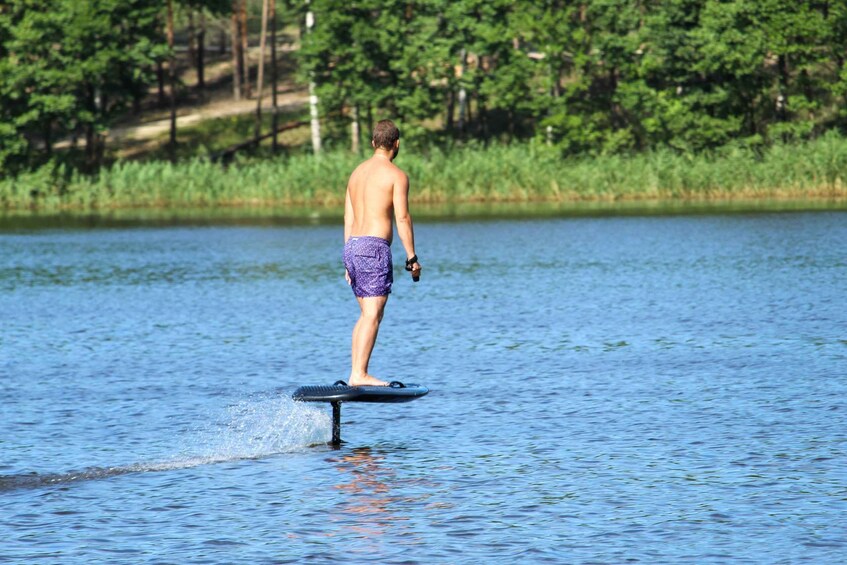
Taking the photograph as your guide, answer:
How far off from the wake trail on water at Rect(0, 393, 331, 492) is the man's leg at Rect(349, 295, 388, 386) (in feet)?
2.73

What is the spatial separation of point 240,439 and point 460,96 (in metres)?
58.3

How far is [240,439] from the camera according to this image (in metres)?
12.2

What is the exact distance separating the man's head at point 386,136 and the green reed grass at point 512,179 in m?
42.1

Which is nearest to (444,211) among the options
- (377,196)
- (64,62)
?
(64,62)

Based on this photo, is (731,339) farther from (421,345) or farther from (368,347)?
(368,347)

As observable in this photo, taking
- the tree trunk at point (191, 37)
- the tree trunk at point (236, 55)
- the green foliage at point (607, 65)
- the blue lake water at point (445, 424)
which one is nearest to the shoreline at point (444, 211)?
the green foliage at point (607, 65)

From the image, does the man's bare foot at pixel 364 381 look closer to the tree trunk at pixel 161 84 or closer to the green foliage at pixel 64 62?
the green foliage at pixel 64 62

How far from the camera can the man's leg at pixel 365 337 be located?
1134cm

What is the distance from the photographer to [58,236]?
141 ft

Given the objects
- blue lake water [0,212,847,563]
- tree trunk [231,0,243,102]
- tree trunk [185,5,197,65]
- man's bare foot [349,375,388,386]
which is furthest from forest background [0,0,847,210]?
man's bare foot [349,375,388,386]

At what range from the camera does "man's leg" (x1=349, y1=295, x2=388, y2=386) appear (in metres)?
11.3

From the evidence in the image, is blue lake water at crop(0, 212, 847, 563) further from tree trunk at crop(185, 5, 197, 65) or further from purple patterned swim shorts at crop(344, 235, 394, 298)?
tree trunk at crop(185, 5, 197, 65)

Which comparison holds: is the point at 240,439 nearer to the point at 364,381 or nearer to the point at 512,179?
the point at 364,381

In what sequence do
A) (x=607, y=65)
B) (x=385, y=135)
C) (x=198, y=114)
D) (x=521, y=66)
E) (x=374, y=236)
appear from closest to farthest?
(x=385, y=135), (x=374, y=236), (x=607, y=65), (x=521, y=66), (x=198, y=114)
